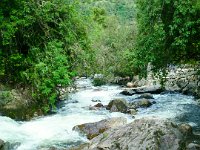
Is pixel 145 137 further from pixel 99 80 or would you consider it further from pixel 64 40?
pixel 99 80

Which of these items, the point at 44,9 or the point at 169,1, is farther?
the point at 44,9

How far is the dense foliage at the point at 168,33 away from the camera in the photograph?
41.2ft

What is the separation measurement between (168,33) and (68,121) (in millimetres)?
4890

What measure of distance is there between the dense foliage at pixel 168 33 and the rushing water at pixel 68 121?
2.64 meters

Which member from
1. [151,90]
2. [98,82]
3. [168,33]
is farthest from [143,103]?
[98,82]

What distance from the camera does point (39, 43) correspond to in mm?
14422

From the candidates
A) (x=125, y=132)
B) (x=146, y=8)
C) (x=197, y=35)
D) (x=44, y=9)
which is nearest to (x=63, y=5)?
(x=44, y=9)

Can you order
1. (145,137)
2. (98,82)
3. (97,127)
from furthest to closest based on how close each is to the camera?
(98,82) < (97,127) < (145,137)

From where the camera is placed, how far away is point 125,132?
8.98 meters

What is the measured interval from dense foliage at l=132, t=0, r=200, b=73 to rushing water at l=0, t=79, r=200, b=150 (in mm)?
2638

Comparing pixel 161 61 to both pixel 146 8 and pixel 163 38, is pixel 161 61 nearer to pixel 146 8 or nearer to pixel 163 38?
pixel 163 38

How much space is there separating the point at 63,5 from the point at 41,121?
172 inches

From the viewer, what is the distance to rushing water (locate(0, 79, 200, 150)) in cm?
1177

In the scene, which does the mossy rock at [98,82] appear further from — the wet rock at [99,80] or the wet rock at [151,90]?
the wet rock at [151,90]
